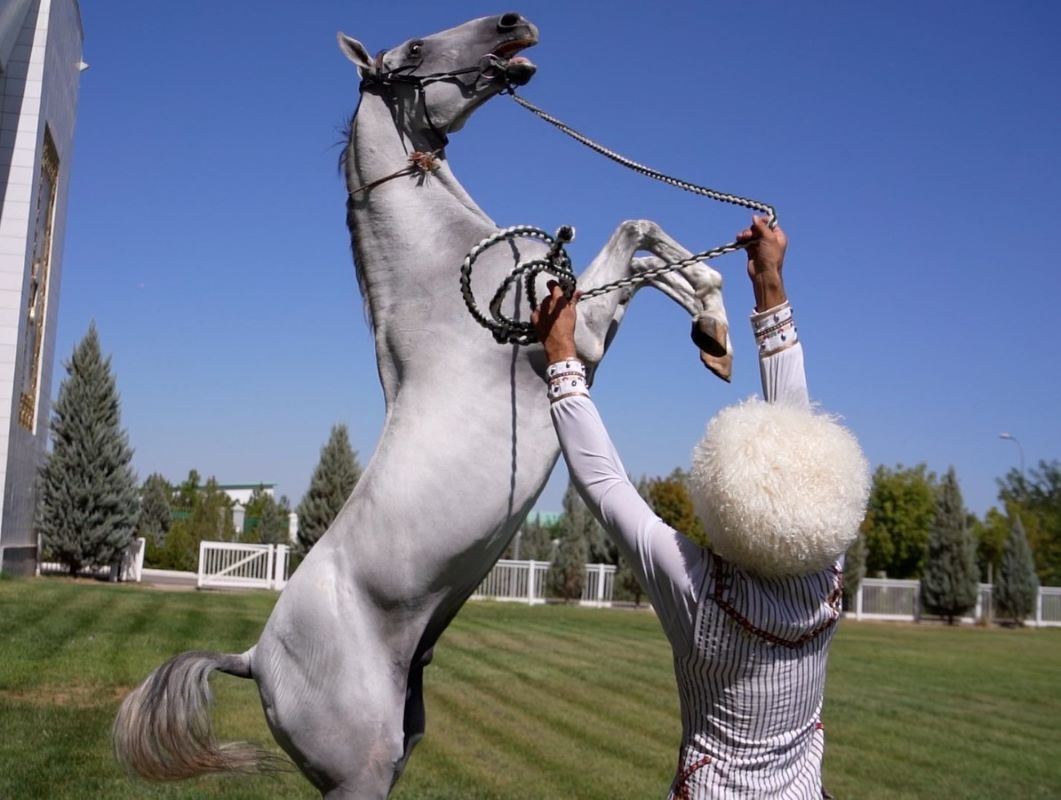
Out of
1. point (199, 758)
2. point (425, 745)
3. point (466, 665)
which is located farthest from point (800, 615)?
point (466, 665)

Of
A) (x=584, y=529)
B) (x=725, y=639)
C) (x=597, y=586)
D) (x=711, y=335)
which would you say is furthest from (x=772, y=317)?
(x=597, y=586)

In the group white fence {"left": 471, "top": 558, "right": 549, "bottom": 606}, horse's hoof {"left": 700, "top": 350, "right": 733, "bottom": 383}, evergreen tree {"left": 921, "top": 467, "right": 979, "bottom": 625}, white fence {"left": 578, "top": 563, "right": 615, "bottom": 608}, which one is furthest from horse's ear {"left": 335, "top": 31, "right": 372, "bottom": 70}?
evergreen tree {"left": 921, "top": 467, "right": 979, "bottom": 625}

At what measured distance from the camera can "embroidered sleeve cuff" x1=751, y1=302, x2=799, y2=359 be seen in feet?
8.86

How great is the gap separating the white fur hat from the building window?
2030 centimetres

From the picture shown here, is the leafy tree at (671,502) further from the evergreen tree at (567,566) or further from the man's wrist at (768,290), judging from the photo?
the man's wrist at (768,290)

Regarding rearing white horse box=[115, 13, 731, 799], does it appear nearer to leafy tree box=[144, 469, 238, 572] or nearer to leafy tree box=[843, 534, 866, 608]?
leafy tree box=[144, 469, 238, 572]

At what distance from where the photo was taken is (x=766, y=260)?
8.86ft

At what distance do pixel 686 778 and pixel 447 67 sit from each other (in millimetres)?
2206

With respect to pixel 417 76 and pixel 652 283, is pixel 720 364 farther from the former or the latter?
pixel 417 76

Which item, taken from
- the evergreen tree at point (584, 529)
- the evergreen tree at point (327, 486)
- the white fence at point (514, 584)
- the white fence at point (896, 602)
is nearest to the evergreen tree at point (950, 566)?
the white fence at point (896, 602)

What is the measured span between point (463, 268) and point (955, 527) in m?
35.1

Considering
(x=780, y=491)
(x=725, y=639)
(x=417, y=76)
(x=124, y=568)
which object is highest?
(x=417, y=76)

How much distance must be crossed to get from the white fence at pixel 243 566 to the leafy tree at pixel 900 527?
91.8 ft

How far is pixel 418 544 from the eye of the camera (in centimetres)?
279
